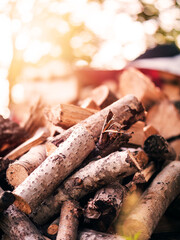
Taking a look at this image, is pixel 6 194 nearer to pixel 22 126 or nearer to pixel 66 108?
pixel 66 108

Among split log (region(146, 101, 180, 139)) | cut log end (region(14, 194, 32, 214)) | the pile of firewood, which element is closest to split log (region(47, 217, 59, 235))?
the pile of firewood

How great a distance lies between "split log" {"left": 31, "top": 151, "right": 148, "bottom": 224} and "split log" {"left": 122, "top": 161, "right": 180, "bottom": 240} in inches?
13.6

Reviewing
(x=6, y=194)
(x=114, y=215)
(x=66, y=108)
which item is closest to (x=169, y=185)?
(x=114, y=215)

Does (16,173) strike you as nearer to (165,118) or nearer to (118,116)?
(118,116)

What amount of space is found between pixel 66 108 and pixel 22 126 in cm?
109

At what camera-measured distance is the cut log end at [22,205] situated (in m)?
1.61

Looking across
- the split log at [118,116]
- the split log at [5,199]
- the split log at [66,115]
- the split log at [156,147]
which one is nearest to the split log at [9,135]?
the split log at [66,115]

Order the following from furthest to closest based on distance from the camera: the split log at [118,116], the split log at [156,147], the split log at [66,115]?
the split log at [66,115] → the split log at [156,147] → the split log at [118,116]

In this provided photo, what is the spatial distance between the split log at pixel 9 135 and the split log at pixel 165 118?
1692 mm

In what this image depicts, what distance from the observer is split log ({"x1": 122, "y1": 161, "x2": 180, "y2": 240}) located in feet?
5.82

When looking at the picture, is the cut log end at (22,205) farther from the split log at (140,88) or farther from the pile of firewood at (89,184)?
the split log at (140,88)

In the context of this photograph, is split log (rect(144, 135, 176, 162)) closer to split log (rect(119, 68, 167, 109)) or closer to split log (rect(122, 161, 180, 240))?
split log (rect(122, 161, 180, 240))

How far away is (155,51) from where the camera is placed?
184 inches

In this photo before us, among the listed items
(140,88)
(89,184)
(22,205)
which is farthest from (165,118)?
(22,205)
